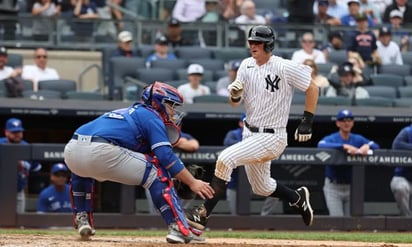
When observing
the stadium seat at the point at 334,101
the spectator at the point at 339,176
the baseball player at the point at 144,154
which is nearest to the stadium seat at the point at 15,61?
the stadium seat at the point at 334,101

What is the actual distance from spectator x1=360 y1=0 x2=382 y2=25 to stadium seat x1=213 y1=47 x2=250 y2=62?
2.63 meters

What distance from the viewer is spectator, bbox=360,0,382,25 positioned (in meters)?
15.8

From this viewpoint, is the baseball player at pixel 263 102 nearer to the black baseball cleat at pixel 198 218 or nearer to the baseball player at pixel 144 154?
the black baseball cleat at pixel 198 218

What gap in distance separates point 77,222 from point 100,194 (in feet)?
13.5

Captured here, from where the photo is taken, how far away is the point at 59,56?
14.1m

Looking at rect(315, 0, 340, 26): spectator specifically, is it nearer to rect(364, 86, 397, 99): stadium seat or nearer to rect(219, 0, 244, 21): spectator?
rect(219, 0, 244, 21): spectator

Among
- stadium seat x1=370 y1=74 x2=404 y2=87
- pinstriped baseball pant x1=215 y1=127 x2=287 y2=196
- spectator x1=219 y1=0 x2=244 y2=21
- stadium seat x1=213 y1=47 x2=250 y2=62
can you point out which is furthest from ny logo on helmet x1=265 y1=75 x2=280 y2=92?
spectator x1=219 y1=0 x2=244 y2=21

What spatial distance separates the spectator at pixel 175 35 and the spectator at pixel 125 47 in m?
0.59

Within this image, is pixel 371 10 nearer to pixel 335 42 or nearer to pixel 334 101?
pixel 335 42

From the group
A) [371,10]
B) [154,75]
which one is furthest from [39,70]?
[371,10]

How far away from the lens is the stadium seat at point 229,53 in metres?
13.9

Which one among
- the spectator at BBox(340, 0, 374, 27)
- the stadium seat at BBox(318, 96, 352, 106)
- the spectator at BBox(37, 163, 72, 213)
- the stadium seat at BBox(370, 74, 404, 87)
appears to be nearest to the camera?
the spectator at BBox(37, 163, 72, 213)

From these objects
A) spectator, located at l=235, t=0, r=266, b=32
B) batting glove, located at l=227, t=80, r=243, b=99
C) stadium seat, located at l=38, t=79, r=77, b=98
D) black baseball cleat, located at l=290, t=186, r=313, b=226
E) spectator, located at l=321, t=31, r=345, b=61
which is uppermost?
spectator, located at l=235, t=0, r=266, b=32

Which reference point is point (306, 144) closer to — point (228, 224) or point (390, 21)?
point (228, 224)
